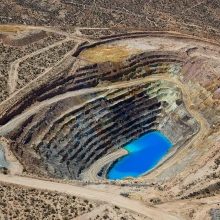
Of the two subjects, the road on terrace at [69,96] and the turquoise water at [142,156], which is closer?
the road on terrace at [69,96]

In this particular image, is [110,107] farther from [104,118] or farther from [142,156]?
[142,156]

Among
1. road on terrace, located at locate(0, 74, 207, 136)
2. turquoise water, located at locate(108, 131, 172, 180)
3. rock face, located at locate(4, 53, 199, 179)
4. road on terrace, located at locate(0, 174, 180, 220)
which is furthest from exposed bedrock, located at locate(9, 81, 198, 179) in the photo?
road on terrace, located at locate(0, 174, 180, 220)

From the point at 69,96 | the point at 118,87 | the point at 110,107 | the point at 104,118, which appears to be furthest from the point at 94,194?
the point at 118,87

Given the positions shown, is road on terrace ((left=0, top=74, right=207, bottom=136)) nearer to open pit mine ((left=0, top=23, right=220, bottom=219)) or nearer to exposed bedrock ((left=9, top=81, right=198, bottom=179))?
open pit mine ((left=0, top=23, right=220, bottom=219))

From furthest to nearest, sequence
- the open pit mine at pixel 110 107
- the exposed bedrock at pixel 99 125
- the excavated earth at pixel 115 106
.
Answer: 1. the exposed bedrock at pixel 99 125
2. the excavated earth at pixel 115 106
3. the open pit mine at pixel 110 107

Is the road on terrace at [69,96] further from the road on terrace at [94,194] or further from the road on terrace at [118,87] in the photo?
the road on terrace at [94,194]

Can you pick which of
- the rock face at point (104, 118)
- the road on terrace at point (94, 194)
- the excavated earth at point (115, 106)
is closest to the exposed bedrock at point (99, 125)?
the rock face at point (104, 118)
